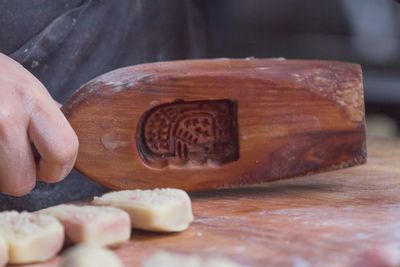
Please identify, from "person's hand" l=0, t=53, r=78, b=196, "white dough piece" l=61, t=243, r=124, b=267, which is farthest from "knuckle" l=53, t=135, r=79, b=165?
"white dough piece" l=61, t=243, r=124, b=267

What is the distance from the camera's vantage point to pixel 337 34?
3006mm

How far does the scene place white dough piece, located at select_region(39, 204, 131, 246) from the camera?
1.02 m

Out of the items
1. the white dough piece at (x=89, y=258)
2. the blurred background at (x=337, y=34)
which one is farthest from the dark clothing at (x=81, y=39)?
the blurred background at (x=337, y=34)

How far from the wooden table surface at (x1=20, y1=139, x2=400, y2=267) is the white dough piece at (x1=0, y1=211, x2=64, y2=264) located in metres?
0.02

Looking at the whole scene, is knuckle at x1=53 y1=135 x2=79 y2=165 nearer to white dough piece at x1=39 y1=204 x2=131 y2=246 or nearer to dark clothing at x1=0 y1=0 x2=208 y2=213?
white dough piece at x1=39 y1=204 x2=131 y2=246

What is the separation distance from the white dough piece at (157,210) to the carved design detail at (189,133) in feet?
0.63

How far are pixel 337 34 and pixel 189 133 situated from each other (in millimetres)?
1765

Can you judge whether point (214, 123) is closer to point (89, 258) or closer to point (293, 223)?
point (293, 223)

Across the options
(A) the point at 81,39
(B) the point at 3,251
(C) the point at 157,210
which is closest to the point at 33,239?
(B) the point at 3,251

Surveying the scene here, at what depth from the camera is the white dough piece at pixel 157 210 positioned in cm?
110

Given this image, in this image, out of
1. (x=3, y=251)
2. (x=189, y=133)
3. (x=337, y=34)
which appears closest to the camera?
(x=3, y=251)

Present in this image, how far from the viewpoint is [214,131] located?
53.1 inches

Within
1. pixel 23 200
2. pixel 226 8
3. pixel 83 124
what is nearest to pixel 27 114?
pixel 83 124

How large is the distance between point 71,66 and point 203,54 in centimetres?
38
